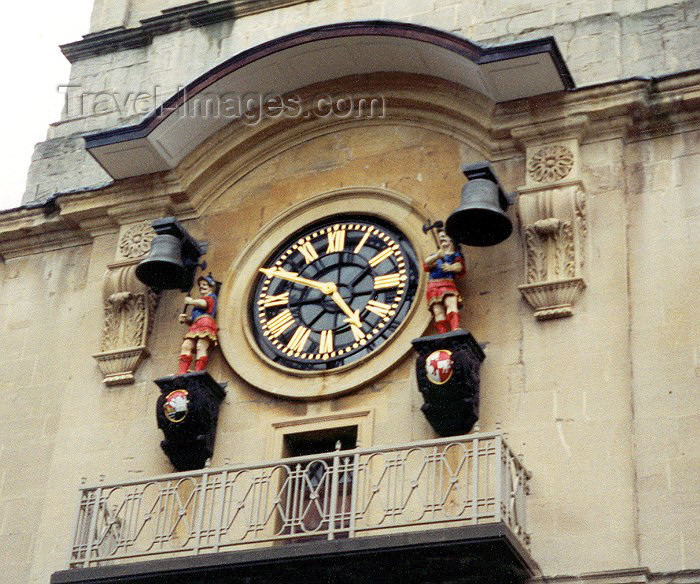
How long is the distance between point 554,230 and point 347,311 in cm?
214

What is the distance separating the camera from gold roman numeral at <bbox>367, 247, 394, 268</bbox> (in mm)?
16578

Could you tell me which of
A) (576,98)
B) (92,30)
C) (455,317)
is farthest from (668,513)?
(92,30)

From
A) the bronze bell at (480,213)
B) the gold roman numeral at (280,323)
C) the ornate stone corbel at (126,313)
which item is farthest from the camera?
the ornate stone corbel at (126,313)

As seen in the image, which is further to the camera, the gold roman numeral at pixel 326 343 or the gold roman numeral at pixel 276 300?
the gold roman numeral at pixel 276 300

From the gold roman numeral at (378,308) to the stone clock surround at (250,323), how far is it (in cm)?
27

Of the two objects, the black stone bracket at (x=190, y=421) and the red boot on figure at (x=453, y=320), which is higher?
the red boot on figure at (x=453, y=320)

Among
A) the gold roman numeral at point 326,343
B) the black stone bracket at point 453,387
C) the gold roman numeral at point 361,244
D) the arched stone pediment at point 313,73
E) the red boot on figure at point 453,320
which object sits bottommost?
the black stone bracket at point 453,387

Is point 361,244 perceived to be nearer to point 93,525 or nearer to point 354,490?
point 354,490

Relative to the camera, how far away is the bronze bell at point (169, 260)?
55.2ft

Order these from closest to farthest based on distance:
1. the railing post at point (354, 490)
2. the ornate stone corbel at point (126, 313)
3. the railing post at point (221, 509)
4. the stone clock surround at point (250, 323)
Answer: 1. the railing post at point (354, 490)
2. the railing post at point (221, 509)
3. the stone clock surround at point (250, 323)
4. the ornate stone corbel at point (126, 313)

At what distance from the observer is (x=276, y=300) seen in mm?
16797

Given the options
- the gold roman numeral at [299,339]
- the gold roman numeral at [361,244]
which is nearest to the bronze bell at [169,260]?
the gold roman numeral at [299,339]

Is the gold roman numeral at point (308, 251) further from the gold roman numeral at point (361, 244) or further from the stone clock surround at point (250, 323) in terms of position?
the gold roman numeral at point (361, 244)

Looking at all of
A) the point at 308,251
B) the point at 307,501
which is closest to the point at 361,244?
the point at 308,251
